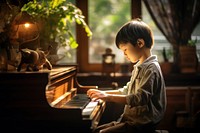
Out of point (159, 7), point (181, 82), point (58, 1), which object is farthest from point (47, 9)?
point (181, 82)

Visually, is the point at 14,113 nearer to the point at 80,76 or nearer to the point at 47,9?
the point at 47,9

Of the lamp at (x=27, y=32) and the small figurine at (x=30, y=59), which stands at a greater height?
the lamp at (x=27, y=32)

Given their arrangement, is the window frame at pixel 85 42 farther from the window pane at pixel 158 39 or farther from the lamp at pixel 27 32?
the lamp at pixel 27 32

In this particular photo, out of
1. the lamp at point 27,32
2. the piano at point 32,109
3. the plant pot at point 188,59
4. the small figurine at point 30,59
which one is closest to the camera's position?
the piano at point 32,109

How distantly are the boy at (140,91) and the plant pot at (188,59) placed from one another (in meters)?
2.41

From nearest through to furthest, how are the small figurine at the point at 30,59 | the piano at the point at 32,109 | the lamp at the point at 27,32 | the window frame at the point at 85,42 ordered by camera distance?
the piano at the point at 32,109 < the small figurine at the point at 30,59 < the lamp at the point at 27,32 < the window frame at the point at 85,42

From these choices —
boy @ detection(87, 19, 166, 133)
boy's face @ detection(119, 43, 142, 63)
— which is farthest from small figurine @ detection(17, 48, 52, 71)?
boy's face @ detection(119, 43, 142, 63)

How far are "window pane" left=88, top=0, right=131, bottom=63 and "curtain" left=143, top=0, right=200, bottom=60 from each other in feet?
1.36

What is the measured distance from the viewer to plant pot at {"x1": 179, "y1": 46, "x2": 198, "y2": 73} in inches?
194

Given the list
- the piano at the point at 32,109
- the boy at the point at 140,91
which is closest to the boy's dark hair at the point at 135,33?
the boy at the point at 140,91

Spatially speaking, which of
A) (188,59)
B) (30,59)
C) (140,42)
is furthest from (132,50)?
(188,59)

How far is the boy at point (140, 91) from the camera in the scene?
246cm

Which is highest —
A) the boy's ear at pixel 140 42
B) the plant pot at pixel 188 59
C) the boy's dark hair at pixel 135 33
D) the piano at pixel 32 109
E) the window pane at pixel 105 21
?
the window pane at pixel 105 21

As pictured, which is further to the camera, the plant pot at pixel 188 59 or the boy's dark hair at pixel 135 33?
the plant pot at pixel 188 59
